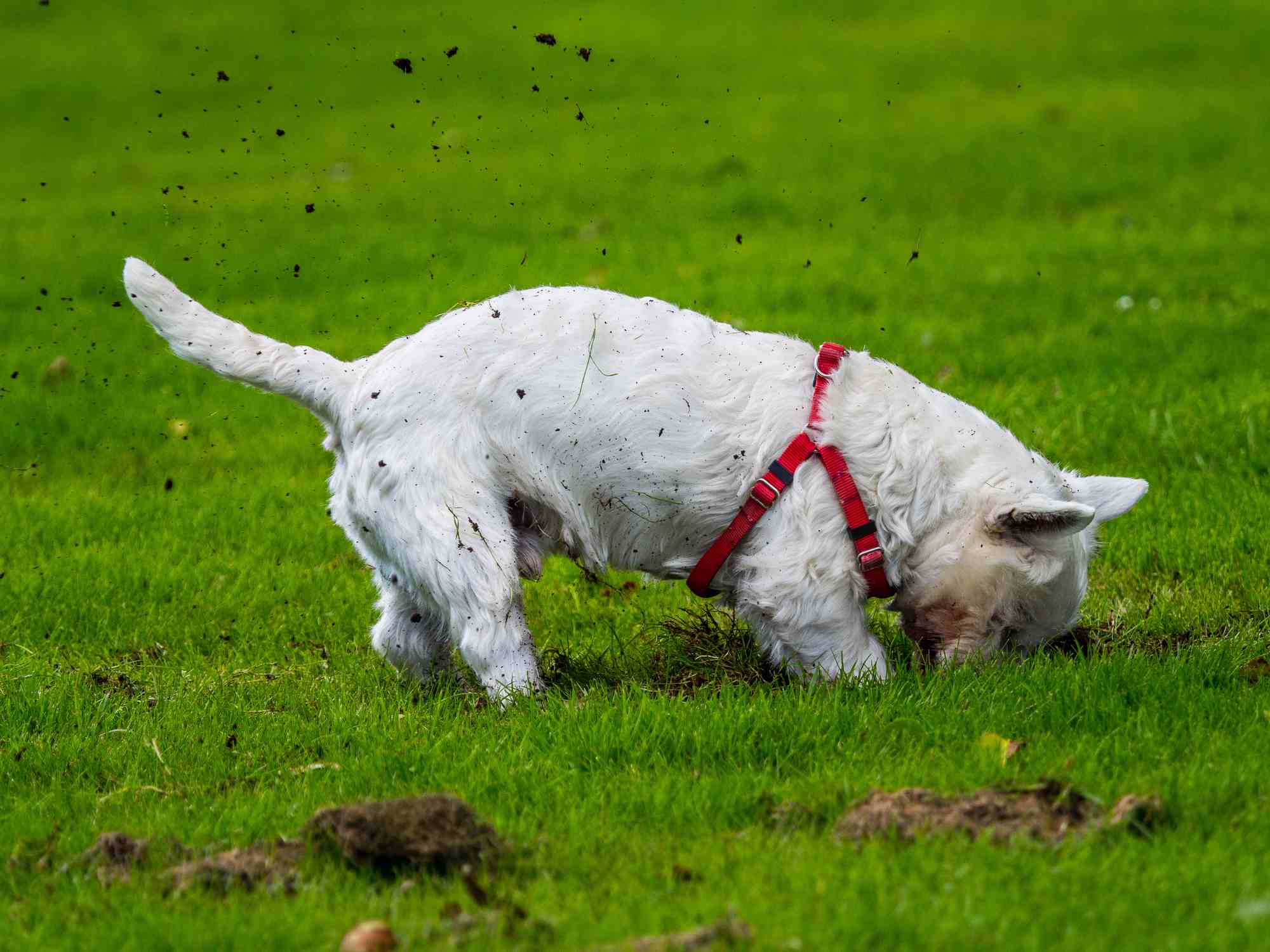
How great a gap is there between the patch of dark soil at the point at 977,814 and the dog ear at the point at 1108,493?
4.83ft

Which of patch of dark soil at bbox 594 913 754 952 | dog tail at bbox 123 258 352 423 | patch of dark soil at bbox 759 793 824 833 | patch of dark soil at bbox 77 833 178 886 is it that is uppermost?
dog tail at bbox 123 258 352 423

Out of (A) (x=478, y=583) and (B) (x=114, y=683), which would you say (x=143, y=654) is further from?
(A) (x=478, y=583)

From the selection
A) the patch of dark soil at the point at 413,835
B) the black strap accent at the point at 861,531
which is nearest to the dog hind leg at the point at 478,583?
the black strap accent at the point at 861,531

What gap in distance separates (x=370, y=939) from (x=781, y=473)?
2269 millimetres

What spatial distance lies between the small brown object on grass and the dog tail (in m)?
2.27

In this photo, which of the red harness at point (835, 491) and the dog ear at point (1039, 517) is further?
the red harness at point (835, 491)

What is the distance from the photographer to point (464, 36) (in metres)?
21.6

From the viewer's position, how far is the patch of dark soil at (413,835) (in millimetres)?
3488

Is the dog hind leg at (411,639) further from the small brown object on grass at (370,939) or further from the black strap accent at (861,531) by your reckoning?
the small brown object on grass at (370,939)

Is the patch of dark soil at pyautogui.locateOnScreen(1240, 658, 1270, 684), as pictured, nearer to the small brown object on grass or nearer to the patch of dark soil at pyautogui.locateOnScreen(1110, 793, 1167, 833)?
the patch of dark soil at pyautogui.locateOnScreen(1110, 793, 1167, 833)

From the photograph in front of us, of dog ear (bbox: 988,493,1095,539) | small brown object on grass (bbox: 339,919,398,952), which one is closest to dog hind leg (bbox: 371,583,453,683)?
dog ear (bbox: 988,493,1095,539)

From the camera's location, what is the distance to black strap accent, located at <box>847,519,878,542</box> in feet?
16.0

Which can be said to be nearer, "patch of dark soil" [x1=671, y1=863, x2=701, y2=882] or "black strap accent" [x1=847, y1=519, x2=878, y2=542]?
"patch of dark soil" [x1=671, y1=863, x2=701, y2=882]

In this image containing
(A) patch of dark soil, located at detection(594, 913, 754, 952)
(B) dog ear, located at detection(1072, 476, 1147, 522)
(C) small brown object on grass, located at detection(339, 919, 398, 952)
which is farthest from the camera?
(B) dog ear, located at detection(1072, 476, 1147, 522)
